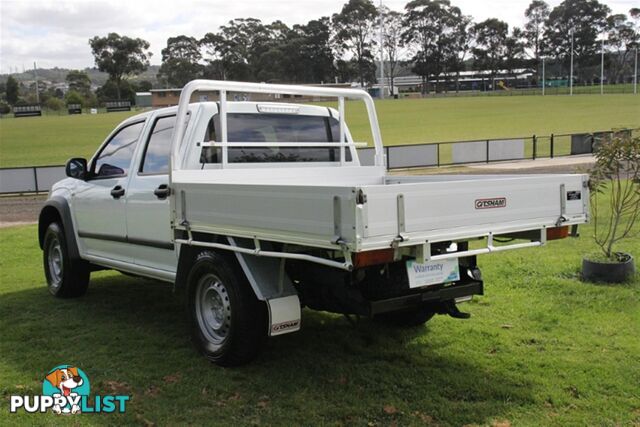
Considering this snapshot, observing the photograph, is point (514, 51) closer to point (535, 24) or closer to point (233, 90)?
point (535, 24)

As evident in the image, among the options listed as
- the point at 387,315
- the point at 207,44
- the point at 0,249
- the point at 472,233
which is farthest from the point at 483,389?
the point at 207,44

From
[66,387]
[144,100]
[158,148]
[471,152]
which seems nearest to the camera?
[66,387]

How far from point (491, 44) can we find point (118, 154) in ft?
438

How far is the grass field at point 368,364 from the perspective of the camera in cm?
413

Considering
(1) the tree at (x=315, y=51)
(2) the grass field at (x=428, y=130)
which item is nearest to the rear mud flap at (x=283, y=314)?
(2) the grass field at (x=428, y=130)

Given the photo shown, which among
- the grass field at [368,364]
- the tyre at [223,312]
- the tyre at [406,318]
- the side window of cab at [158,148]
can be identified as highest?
the side window of cab at [158,148]

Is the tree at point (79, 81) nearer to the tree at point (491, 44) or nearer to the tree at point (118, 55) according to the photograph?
the tree at point (118, 55)

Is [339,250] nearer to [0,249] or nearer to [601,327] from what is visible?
[601,327]

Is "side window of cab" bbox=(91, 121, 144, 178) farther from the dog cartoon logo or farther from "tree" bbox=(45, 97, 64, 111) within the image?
"tree" bbox=(45, 97, 64, 111)

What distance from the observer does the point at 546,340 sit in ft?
17.7

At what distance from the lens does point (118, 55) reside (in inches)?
5089

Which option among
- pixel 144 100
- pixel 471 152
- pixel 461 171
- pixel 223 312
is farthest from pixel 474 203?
pixel 144 100

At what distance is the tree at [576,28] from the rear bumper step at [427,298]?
133566 millimetres

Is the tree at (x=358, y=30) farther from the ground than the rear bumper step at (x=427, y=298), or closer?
farther from the ground
